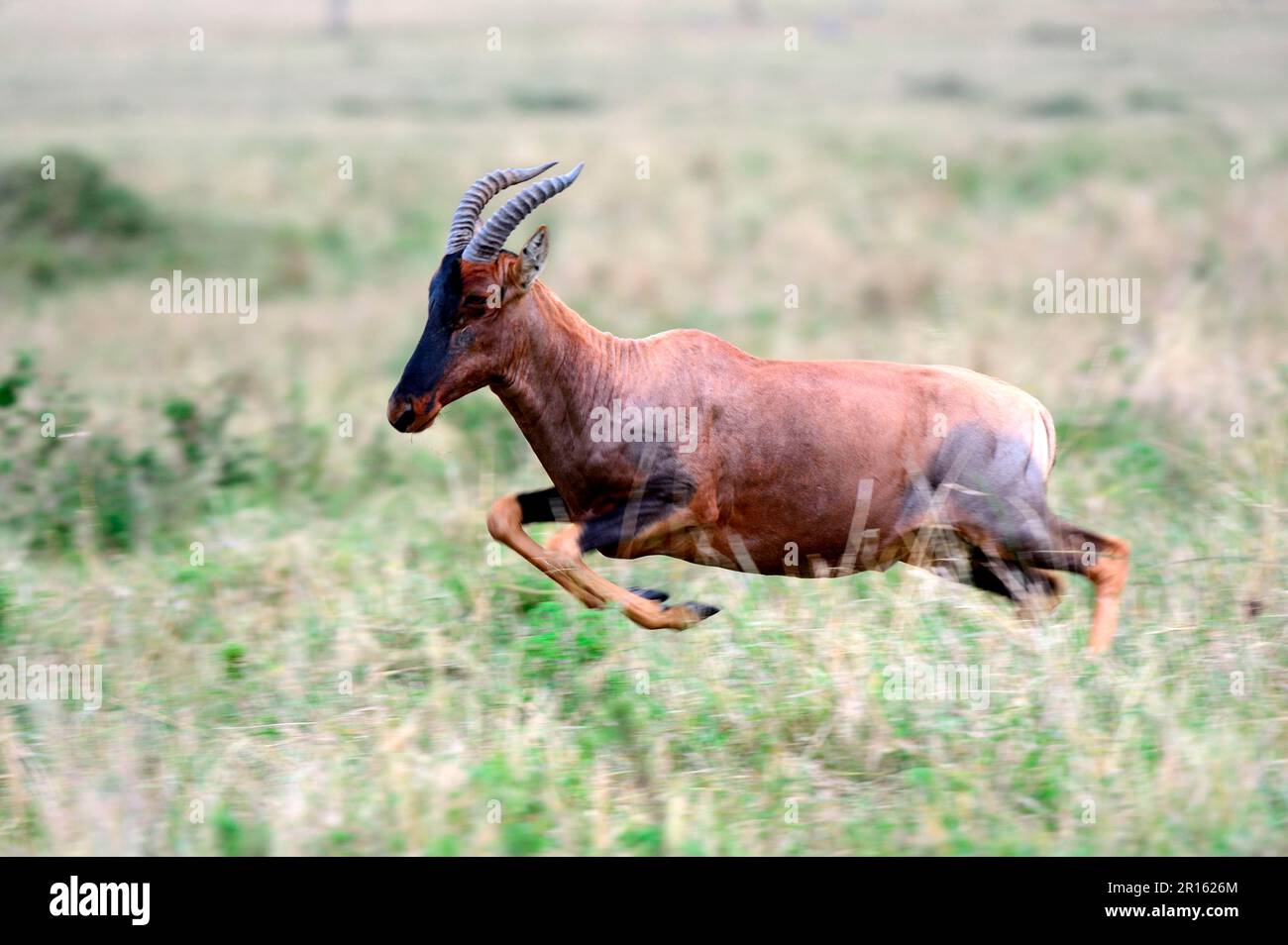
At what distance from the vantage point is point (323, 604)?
779 centimetres

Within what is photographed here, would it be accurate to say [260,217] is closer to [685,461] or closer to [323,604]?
[323,604]

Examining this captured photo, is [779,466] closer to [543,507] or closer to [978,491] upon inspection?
[978,491]

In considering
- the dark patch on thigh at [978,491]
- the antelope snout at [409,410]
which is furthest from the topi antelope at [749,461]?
the antelope snout at [409,410]

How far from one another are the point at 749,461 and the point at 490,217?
165 centimetres

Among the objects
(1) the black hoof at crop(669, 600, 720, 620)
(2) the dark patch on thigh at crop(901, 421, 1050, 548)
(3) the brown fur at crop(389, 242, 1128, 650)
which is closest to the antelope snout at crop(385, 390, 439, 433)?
(3) the brown fur at crop(389, 242, 1128, 650)

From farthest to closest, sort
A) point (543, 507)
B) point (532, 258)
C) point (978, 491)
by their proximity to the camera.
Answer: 1. point (543, 507)
2. point (978, 491)
3. point (532, 258)

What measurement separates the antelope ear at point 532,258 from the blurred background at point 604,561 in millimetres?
1643

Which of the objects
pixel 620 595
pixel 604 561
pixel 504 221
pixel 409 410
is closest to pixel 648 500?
pixel 620 595

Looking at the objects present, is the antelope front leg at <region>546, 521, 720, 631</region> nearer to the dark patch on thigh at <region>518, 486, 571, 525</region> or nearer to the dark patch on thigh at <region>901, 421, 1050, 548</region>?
the dark patch on thigh at <region>518, 486, 571, 525</region>

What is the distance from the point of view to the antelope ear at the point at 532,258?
21.7 ft

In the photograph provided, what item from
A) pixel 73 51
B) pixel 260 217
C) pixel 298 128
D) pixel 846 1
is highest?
pixel 846 1

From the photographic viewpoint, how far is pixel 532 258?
6.63 m

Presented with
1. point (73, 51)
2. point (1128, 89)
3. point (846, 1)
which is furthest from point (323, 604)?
point (846, 1)

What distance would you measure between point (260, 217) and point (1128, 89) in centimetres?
1501
